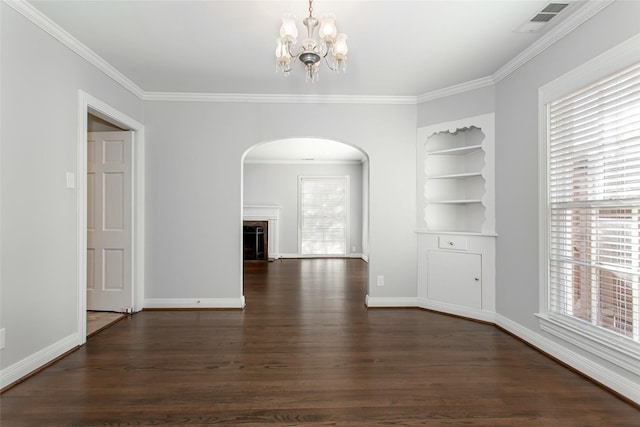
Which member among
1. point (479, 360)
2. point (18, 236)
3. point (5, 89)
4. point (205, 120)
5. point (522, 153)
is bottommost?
point (479, 360)

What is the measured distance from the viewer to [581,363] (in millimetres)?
2406

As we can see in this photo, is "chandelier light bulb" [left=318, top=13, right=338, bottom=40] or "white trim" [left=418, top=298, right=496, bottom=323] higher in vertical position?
"chandelier light bulb" [left=318, top=13, right=338, bottom=40]

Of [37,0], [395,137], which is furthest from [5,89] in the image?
[395,137]

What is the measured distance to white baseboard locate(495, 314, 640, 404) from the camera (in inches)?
81.4

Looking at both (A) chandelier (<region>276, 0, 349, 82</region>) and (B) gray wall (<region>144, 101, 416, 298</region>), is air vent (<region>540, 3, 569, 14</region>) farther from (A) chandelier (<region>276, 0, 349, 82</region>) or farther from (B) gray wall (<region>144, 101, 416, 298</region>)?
(B) gray wall (<region>144, 101, 416, 298</region>)

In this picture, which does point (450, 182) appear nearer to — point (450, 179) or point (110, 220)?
point (450, 179)

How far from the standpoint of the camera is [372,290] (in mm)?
4098

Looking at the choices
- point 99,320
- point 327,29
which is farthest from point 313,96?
point 99,320

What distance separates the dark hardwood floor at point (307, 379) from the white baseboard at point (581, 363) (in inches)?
3.0

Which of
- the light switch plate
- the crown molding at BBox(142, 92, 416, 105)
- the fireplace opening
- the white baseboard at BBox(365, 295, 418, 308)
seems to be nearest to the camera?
the light switch plate

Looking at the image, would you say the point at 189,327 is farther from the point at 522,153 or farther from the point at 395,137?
the point at 522,153

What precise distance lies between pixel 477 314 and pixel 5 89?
4.56 meters

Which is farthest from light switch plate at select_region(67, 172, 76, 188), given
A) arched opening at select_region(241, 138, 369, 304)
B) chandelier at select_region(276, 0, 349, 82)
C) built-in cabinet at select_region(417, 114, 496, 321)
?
arched opening at select_region(241, 138, 369, 304)

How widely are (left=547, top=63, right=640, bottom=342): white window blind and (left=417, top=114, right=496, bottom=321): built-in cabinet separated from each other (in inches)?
32.8
